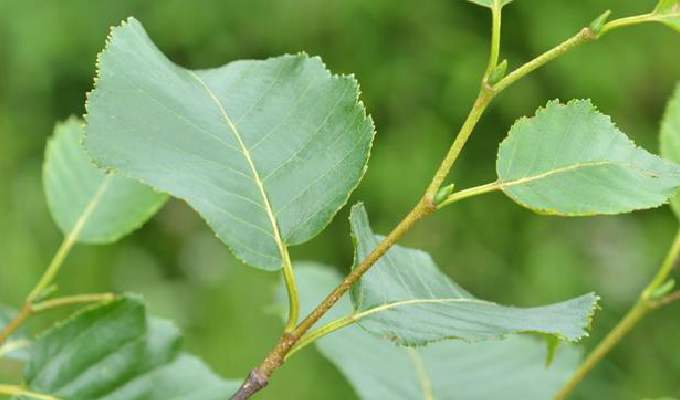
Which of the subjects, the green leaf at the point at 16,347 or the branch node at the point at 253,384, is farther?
the green leaf at the point at 16,347

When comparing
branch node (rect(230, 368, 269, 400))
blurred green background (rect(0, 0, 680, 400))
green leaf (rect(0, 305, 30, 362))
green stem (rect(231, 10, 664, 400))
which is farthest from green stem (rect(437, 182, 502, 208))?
blurred green background (rect(0, 0, 680, 400))

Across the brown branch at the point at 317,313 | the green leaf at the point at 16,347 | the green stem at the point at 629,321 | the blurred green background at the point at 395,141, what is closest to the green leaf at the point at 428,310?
the brown branch at the point at 317,313

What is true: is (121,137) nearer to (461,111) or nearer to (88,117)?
(88,117)

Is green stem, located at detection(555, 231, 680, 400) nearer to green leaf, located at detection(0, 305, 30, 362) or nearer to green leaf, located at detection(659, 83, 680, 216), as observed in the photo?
green leaf, located at detection(659, 83, 680, 216)

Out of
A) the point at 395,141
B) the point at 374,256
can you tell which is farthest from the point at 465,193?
the point at 395,141

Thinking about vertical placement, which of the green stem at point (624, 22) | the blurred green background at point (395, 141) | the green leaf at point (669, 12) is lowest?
the blurred green background at point (395, 141)

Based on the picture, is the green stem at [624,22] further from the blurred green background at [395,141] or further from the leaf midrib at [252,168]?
the blurred green background at [395,141]

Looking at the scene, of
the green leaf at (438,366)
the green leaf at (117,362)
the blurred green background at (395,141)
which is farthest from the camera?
the blurred green background at (395,141)
